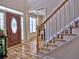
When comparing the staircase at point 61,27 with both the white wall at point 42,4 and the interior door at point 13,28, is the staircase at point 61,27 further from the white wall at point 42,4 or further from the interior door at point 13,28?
the interior door at point 13,28

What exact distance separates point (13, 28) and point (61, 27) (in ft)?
14.3

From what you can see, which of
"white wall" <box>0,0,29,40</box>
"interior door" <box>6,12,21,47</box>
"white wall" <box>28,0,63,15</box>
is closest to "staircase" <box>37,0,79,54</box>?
"white wall" <box>28,0,63,15</box>

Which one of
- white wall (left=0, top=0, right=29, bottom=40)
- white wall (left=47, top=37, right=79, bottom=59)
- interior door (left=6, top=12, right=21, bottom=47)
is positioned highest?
white wall (left=0, top=0, right=29, bottom=40)

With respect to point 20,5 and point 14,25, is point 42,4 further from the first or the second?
Result: point 14,25

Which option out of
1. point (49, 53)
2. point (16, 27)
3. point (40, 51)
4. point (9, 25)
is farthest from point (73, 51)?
point (16, 27)

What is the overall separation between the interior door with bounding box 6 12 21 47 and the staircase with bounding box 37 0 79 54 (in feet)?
10.1

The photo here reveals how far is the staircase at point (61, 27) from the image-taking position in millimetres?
5835

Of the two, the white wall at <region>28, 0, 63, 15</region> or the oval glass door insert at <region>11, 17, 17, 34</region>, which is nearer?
the white wall at <region>28, 0, 63, 15</region>

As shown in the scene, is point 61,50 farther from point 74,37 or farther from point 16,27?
point 16,27

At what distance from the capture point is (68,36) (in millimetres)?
5746

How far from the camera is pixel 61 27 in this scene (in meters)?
7.26

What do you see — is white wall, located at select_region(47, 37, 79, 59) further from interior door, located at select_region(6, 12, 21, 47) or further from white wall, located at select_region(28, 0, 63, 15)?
interior door, located at select_region(6, 12, 21, 47)

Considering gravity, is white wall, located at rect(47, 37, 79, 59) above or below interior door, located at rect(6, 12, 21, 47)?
below

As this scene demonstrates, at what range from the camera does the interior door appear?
10.00m
